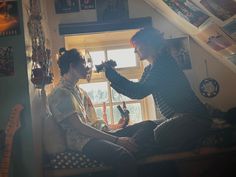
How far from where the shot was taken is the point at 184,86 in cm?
175

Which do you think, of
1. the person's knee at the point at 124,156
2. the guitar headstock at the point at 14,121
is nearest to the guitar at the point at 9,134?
the guitar headstock at the point at 14,121

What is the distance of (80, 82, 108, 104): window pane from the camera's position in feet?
9.03

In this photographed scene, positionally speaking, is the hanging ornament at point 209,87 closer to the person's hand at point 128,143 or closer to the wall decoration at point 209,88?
the wall decoration at point 209,88

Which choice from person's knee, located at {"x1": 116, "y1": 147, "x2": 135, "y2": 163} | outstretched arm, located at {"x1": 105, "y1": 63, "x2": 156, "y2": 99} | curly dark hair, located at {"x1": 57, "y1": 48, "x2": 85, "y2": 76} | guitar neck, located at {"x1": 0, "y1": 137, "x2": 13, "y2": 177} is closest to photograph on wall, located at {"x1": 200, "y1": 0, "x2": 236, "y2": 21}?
outstretched arm, located at {"x1": 105, "y1": 63, "x2": 156, "y2": 99}

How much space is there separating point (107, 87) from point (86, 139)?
44.4 inches

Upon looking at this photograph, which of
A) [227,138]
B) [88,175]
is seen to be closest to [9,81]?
[88,175]

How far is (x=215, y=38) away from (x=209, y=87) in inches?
20.3

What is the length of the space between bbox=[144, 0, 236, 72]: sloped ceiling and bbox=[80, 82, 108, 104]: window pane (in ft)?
2.45

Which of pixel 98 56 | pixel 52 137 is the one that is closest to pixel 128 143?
pixel 52 137

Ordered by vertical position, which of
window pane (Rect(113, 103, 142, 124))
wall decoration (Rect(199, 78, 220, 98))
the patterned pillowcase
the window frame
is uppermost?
the window frame

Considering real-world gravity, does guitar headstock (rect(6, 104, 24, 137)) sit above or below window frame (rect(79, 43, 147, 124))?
below

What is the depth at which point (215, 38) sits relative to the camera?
86.8 inches

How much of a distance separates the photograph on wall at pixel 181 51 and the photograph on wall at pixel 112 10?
0.41m

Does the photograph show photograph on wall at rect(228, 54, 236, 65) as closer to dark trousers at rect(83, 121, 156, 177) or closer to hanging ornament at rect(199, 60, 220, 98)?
hanging ornament at rect(199, 60, 220, 98)
